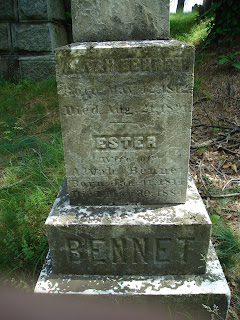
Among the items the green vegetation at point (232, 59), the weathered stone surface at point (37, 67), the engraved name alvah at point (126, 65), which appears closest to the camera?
the engraved name alvah at point (126, 65)

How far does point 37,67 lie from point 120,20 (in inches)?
155

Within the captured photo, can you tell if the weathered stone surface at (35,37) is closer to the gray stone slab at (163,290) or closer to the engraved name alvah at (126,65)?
Answer: the engraved name alvah at (126,65)

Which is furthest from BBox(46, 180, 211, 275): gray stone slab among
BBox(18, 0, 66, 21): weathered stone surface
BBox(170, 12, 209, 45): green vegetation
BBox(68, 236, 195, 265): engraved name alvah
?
BBox(170, 12, 209, 45): green vegetation

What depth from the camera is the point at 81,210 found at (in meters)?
1.84

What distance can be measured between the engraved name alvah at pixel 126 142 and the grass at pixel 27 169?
921 mm

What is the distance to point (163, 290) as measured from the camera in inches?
67.9

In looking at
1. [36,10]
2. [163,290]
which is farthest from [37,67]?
[163,290]

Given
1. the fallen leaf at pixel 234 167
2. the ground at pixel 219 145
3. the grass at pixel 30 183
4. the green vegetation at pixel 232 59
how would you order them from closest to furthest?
the grass at pixel 30 183, the ground at pixel 219 145, the fallen leaf at pixel 234 167, the green vegetation at pixel 232 59

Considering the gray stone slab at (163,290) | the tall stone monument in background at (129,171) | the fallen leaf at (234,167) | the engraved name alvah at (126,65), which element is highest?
the engraved name alvah at (126,65)

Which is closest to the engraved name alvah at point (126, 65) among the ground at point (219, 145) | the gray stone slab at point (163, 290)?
the gray stone slab at point (163, 290)

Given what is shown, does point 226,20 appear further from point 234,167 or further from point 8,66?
point 8,66

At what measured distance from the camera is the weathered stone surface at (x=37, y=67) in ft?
16.8

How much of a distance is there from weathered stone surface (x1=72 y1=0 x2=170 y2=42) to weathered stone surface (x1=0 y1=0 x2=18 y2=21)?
3.91m

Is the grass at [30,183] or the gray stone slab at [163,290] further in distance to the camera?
the grass at [30,183]
